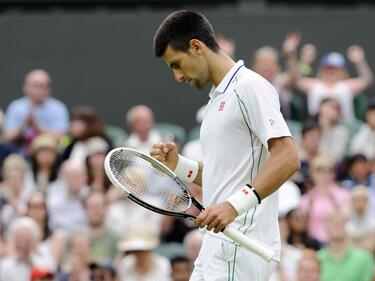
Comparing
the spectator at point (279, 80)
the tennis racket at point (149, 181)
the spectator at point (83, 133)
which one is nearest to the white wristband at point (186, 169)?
the tennis racket at point (149, 181)

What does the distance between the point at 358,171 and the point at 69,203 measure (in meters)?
2.65

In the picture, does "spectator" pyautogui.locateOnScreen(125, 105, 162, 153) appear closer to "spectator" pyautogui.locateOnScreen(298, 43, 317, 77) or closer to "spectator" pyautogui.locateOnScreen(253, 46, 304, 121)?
"spectator" pyautogui.locateOnScreen(253, 46, 304, 121)

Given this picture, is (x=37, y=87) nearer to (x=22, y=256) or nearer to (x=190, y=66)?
(x=22, y=256)

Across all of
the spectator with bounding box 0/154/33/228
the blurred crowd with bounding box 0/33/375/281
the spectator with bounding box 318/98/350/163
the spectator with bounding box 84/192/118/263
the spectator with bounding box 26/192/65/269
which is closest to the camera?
the blurred crowd with bounding box 0/33/375/281

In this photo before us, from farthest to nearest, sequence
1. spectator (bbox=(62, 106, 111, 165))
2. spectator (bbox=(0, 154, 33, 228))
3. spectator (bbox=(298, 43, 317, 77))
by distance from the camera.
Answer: spectator (bbox=(298, 43, 317, 77)) → spectator (bbox=(62, 106, 111, 165)) → spectator (bbox=(0, 154, 33, 228))

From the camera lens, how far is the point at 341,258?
10.2 metres

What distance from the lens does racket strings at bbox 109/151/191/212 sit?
625 centimetres

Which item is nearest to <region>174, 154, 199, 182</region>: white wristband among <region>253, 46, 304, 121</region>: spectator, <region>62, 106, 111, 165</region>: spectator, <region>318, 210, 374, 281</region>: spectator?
<region>318, 210, 374, 281</region>: spectator

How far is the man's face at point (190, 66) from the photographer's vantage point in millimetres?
6035

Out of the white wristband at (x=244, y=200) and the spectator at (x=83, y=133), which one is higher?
the white wristband at (x=244, y=200)

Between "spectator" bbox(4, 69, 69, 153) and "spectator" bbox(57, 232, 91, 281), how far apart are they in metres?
2.47

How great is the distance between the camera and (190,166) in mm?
6539

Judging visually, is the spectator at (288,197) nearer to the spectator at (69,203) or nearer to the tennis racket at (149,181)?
the spectator at (69,203)

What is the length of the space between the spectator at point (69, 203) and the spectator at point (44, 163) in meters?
0.40
